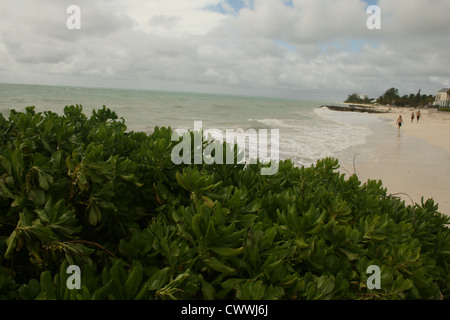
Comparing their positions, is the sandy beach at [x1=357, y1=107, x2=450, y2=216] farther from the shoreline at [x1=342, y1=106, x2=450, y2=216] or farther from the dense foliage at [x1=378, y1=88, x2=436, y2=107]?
the dense foliage at [x1=378, y1=88, x2=436, y2=107]

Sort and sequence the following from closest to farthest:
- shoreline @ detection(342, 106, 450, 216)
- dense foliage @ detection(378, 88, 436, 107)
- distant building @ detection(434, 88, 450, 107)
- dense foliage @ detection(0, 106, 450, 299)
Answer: dense foliage @ detection(0, 106, 450, 299)
shoreline @ detection(342, 106, 450, 216)
distant building @ detection(434, 88, 450, 107)
dense foliage @ detection(378, 88, 436, 107)

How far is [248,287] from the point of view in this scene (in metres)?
1.06

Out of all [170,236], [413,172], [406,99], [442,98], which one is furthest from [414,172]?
[406,99]

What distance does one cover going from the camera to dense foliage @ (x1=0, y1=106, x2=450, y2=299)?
3.67 ft

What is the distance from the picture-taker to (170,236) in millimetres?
1311

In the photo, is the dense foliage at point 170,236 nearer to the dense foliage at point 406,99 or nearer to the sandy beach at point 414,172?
the sandy beach at point 414,172

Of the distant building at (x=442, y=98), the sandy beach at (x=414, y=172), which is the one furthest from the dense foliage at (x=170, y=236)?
the distant building at (x=442, y=98)

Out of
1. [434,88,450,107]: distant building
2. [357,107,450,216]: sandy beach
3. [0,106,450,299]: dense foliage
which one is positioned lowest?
[357,107,450,216]: sandy beach

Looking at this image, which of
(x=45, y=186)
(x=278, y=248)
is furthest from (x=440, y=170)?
(x=45, y=186)

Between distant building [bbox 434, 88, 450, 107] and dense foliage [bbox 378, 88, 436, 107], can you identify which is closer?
distant building [bbox 434, 88, 450, 107]

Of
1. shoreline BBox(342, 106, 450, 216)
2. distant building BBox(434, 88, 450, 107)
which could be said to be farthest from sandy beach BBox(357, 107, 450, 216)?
distant building BBox(434, 88, 450, 107)

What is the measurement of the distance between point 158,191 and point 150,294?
65 centimetres

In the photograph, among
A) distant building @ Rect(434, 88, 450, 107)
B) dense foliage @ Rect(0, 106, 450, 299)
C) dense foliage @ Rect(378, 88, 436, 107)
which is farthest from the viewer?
dense foliage @ Rect(378, 88, 436, 107)
